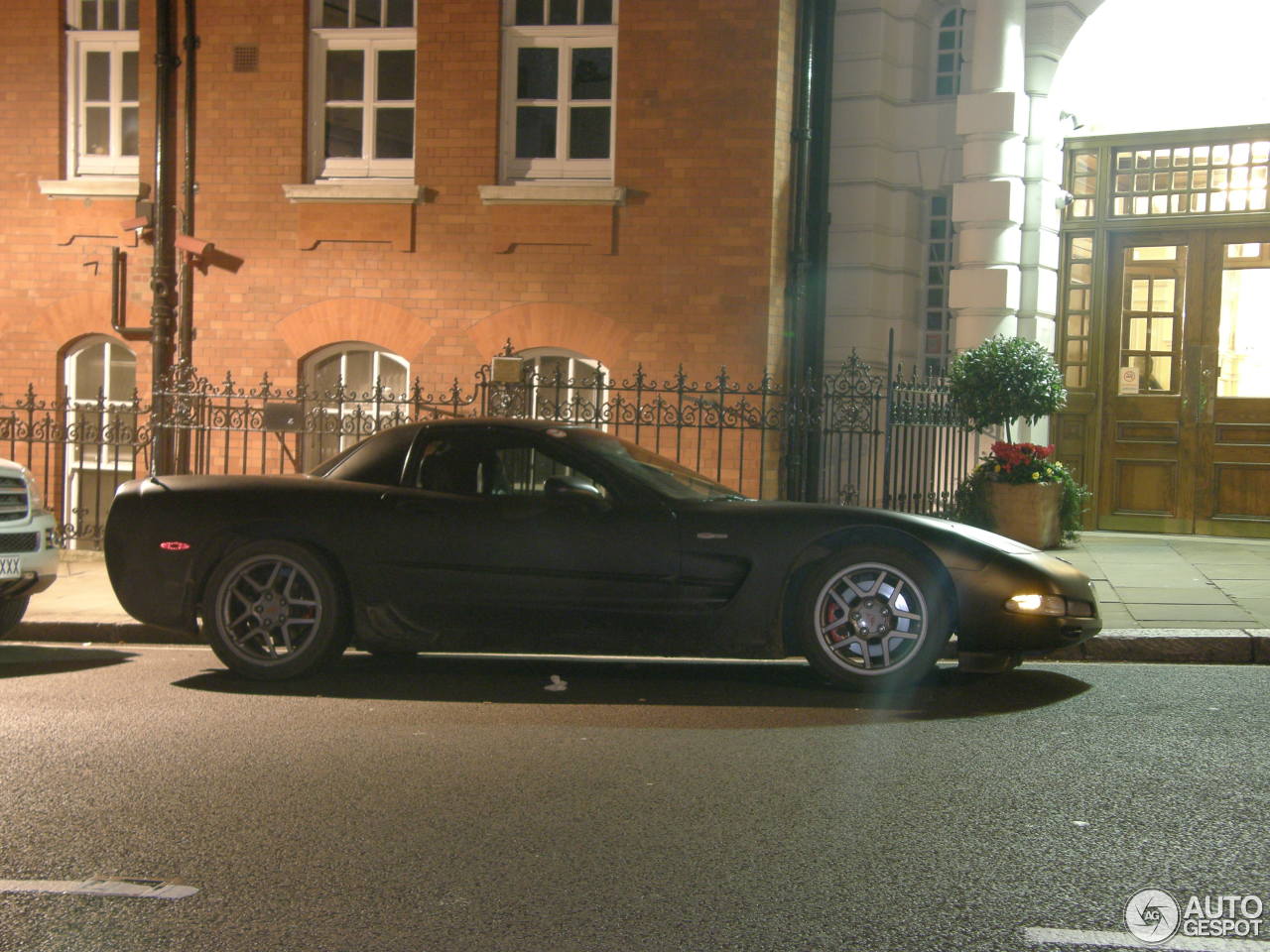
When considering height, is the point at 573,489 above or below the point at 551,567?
above

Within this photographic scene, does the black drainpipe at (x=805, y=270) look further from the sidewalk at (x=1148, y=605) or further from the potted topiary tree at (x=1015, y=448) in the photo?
the sidewalk at (x=1148, y=605)

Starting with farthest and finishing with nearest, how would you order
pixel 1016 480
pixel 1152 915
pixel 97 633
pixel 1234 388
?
pixel 1234 388, pixel 1016 480, pixel 97 633, pixel 1152 915

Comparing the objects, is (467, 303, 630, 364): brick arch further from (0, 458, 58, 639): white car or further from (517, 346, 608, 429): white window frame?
(0, 458, 58, 639): white car

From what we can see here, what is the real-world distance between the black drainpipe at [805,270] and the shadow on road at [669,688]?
4.52 meters

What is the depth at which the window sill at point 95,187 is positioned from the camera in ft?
43.5

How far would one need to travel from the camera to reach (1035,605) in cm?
684

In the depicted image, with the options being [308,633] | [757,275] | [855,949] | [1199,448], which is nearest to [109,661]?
[308,633]

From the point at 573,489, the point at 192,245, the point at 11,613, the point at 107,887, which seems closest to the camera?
the point at 107,887

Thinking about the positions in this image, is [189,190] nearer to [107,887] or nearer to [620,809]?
[620,809]

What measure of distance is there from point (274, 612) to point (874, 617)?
115 inches

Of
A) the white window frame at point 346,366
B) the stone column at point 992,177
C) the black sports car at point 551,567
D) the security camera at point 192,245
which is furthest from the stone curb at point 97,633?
the stone column at point 992,177

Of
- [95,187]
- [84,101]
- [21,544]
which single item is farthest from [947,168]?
[21,544]

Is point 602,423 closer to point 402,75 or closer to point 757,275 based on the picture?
point 757,275

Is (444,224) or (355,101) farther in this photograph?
(355,101)
